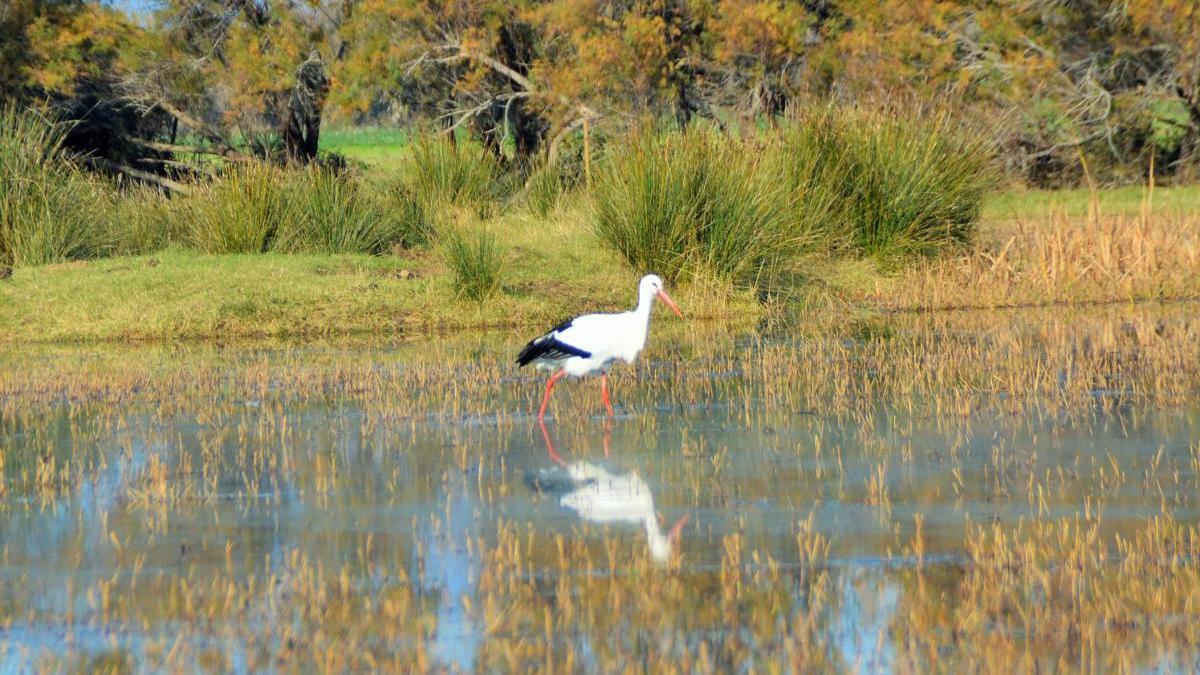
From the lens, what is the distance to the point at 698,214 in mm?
18547

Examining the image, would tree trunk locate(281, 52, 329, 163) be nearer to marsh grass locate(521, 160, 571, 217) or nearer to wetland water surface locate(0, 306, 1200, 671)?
marsh grass locate(521, 160, 571, 217)

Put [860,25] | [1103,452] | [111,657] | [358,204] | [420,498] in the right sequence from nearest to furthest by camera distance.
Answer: [111,657], [420,498], [1103,452], [358,204], [860,25]

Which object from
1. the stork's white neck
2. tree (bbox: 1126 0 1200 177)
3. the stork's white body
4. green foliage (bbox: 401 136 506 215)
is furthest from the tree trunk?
the stork's white body

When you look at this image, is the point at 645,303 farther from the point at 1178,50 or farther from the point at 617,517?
the point at 1178,50

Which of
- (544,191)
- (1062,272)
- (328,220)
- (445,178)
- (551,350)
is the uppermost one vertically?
(445,178)

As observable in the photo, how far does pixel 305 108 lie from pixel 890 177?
19.0 metres

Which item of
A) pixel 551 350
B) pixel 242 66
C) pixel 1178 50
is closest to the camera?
pixel 551 350

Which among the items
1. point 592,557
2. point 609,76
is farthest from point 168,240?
point 592,557

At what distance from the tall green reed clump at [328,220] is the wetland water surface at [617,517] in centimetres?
743

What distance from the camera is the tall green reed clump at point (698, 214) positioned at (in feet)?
60.3

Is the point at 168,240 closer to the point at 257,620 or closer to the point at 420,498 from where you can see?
the point at 420,498

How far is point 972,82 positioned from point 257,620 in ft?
93.5

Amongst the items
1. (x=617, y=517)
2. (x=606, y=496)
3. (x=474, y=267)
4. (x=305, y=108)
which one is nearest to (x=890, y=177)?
(x=474, y=267)

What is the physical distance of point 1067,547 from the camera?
695 cm
